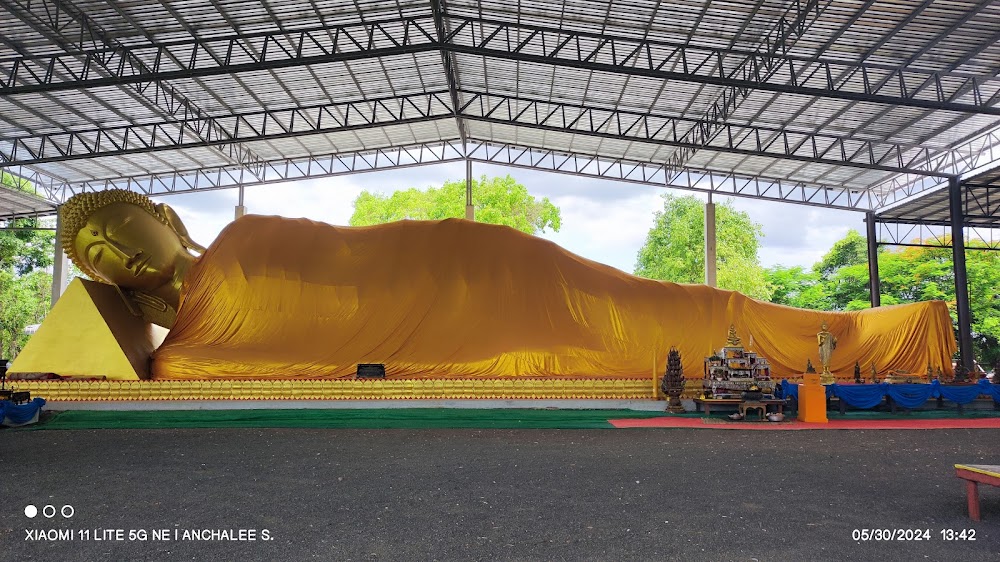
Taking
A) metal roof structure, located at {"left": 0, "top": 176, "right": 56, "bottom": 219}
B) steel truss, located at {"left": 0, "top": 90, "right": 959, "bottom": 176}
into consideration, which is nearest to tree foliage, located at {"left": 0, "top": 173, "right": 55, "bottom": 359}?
metal roof structure, located at {"left": 0, "top": 176, "right": 56, "bottom": 219}

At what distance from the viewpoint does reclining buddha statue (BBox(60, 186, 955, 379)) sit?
27.2 ft

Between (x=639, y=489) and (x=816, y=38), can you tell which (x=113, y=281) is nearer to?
(x=639, y=489)

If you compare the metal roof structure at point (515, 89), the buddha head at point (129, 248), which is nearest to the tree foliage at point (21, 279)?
the metal roof structure at point (515, 89)

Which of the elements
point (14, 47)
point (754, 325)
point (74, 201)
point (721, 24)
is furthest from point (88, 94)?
point (754, 325)

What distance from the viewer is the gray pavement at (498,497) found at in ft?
9.36

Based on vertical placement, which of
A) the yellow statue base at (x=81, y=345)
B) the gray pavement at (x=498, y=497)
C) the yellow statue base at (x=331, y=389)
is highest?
the yellow statue base at (x=81, y=345)

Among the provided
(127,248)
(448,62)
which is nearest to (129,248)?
(127,248)

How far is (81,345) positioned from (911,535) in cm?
906

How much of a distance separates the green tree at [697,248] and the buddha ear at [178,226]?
17343 millimetres

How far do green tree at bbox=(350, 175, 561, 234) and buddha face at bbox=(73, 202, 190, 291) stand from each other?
1354cm

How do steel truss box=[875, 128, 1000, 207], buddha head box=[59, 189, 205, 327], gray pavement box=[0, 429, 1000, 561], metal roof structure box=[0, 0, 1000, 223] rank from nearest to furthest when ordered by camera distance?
gray pavement box=[0, 429, 1000, 561]
buddha head box=[59, 189, 205, 327]
metal roof structure box=[0, 0, 1000, 223]
steel truss box=[875, 128, 1000, 207]

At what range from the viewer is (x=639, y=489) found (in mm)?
3904

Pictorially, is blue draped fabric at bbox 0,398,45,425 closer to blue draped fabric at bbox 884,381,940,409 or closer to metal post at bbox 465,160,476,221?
blue draped fabric at bbox 884,381,940,409

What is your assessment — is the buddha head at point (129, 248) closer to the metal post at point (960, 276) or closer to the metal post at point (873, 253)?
the metal post at point (960, 276)
